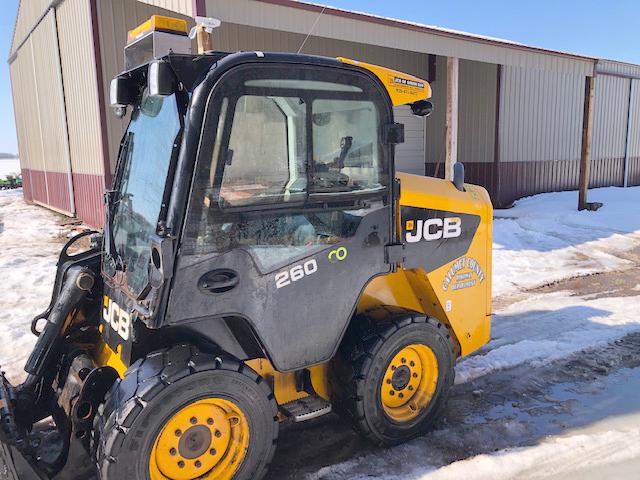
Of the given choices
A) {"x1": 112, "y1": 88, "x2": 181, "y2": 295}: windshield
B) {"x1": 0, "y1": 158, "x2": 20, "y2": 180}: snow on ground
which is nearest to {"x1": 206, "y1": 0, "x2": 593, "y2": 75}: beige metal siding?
{"x1": 112, "y1": 88, "x2": 181, "y2": 295}: windshield

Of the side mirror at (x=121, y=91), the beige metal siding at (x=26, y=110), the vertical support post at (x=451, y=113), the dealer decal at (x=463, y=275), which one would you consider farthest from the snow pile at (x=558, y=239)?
the beige metal siding at (x=26, y=110)

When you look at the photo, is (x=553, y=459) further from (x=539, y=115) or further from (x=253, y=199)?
(x=539, y=115)

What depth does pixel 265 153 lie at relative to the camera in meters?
2.61

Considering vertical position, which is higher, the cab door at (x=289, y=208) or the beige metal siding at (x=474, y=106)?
the beige metal siding at (x=474, y=106)

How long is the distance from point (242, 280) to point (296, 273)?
12.3 inches

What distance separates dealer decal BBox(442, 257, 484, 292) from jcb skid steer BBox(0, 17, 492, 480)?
2cm

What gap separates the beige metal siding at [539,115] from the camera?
15164 millimetres

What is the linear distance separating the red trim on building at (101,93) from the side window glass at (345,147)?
858 cm

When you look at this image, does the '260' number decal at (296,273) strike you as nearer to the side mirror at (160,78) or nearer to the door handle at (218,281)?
the door handle at (218,281)

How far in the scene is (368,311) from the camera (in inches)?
132

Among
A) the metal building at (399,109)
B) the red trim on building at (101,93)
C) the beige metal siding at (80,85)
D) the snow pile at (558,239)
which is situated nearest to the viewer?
the snow pile at (558,239)

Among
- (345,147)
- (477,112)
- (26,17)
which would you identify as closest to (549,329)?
(345,147)

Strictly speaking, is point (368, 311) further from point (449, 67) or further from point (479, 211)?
point (449, 67)

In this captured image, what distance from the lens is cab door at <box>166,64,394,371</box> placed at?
2.46 m
